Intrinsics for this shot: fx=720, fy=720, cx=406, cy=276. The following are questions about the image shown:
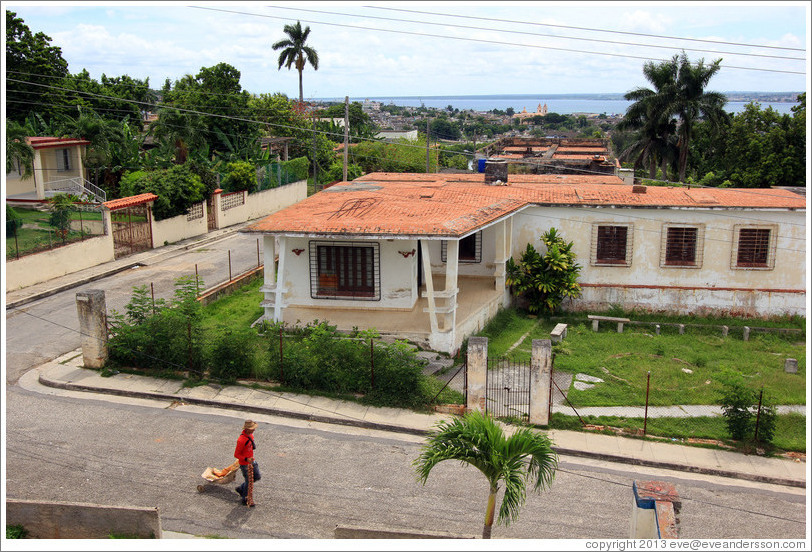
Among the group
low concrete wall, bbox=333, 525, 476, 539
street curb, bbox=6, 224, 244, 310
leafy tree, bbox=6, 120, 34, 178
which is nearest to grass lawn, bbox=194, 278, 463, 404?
street curb, bbox=6, 224, 244, 310

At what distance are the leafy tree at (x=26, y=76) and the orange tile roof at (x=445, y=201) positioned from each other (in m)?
21.4

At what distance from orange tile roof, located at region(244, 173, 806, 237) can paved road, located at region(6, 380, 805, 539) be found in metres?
4.99

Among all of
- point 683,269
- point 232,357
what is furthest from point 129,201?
point 683,269

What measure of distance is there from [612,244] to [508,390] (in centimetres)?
894

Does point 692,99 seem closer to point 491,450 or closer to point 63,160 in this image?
point 63,160

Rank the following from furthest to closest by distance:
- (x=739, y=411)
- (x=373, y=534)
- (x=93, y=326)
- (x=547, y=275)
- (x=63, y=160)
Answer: (x=63, y=160) < (x=547, y=275) < (x=93, y=326) < (x=739, y=411) < (x=373, y=534)

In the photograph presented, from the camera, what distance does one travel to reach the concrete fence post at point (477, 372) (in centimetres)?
1377

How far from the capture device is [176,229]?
97.8ft

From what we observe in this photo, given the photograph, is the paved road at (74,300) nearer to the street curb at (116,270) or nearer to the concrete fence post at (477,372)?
the street curb at (116,270)

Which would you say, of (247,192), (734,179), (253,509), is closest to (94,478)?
(253,509)

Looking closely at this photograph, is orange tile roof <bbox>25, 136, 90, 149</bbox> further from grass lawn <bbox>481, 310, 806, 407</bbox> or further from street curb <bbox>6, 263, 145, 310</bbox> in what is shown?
grass lawn <bbox>481, 310, 806, 407</bbox>

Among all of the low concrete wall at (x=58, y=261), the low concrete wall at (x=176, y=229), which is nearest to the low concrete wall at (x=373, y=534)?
the low concrete wall at (x=58, y=261)

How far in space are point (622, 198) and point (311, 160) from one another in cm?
3327

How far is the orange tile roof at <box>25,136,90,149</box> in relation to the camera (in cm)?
3166
